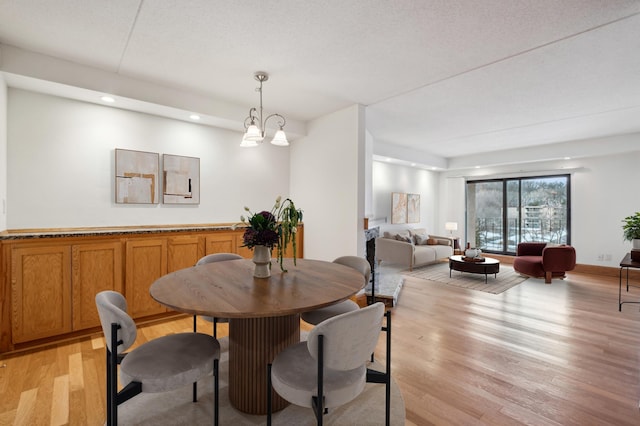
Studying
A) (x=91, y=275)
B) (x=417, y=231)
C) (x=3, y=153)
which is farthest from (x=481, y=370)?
(x=417, y=231)

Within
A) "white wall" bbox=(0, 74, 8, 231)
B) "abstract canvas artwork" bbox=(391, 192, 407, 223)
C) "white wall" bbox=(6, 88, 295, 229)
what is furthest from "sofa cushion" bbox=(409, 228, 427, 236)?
"white wall" bbox=(0, 74, 8, 231)

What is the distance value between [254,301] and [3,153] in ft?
9.90

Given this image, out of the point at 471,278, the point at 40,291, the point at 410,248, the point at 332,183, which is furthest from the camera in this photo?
the point at 410,248

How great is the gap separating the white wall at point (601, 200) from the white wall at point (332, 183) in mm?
5248

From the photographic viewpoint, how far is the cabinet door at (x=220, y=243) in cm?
363

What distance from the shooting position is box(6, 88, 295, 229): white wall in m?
2.91

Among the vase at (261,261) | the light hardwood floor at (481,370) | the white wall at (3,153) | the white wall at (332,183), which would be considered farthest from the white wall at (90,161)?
the vase at (261,261)

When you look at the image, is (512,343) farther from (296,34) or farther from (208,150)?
(208,150)

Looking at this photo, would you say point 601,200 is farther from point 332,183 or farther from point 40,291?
point 40,291

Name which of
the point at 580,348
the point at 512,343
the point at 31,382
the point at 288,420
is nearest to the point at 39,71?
the point at 31,382

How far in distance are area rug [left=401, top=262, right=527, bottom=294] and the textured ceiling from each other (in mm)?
2828

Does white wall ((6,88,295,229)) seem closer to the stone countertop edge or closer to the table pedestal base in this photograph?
the stone countertop edge

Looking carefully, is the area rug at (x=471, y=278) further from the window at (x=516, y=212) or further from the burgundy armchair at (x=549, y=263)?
the window at (x=516, y=212)

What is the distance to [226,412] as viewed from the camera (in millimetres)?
1871
